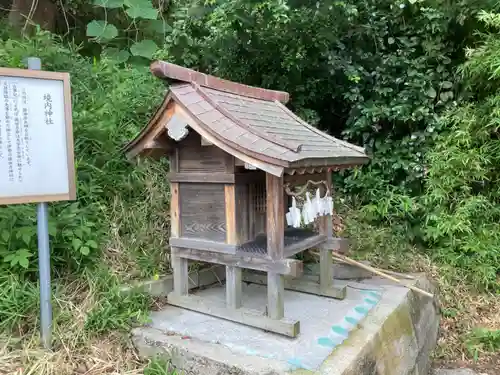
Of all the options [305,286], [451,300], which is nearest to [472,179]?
[451,300]

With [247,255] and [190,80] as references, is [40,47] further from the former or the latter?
[247,255]

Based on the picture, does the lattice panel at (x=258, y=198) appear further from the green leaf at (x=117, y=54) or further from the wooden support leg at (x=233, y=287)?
the green leaf at (x=117, y=54)

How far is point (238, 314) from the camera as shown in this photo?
11.0 ft

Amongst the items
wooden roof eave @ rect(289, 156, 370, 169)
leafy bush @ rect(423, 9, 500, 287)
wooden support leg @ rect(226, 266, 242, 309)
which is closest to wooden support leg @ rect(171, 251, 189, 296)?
wooden support leg @ rect(226, 266, 242, 309)

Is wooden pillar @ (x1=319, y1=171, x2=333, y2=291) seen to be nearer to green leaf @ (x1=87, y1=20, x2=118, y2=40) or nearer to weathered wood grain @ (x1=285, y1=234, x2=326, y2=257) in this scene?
weathered wood grain @ (x1=285, y1=234, x2=326, y2=257)

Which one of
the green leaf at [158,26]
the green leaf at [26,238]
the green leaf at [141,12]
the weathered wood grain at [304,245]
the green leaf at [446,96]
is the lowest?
the weathered wood grain at [304,245]

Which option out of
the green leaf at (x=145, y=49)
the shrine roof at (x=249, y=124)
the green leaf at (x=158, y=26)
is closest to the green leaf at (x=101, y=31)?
the green leaf at (x=145, y=49)

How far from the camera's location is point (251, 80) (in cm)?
619

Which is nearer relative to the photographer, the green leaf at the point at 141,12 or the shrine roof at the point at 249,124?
the shrine roof at the point at 249,124

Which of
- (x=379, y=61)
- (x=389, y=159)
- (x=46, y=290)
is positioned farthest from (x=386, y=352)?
(x=379, y=61)

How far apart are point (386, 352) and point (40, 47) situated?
493 cm

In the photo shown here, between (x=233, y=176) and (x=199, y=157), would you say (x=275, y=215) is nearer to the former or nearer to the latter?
(x=233, y=176)

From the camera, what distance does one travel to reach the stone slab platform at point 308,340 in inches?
108

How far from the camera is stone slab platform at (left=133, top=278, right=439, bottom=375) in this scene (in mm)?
2744
